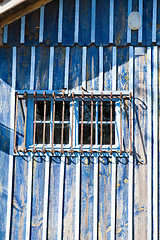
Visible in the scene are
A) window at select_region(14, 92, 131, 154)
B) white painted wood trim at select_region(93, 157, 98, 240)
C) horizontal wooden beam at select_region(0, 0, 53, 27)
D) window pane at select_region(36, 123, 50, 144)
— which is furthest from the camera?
window pane at select_region(36, 123, 50, 144)

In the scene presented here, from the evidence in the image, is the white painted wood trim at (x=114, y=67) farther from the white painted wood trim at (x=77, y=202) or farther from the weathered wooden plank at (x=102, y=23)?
the white painted wood trim at (x=77, y=202)

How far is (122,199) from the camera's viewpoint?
13.8ft

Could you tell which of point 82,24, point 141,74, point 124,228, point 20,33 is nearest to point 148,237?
point 124,228

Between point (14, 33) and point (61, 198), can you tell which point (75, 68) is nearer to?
point (14, 33)

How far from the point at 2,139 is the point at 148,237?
8.38ft

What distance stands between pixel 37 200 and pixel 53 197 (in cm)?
24

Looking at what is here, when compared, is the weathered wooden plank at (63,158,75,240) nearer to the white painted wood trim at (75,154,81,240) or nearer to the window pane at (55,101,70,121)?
the white painted wood trim at (75,154,81,240)

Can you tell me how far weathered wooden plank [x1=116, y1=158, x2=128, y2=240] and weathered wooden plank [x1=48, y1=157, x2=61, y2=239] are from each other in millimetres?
880

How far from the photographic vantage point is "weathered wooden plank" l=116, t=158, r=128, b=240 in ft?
13.6

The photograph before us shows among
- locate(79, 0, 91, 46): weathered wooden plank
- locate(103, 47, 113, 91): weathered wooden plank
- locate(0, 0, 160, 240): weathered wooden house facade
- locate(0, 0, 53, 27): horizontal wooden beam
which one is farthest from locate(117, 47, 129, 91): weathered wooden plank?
locate(0, 0, 53, 27): horizontal wooden beam

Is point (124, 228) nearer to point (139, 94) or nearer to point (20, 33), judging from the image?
point (139, 94)

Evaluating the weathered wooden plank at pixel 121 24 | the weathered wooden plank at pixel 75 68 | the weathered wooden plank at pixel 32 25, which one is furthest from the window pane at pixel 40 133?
the weathered wooden plank at pixel 121 24

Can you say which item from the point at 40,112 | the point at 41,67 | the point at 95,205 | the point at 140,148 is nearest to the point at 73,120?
the point at 40,112

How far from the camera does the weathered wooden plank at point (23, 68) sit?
4375 millimetres
